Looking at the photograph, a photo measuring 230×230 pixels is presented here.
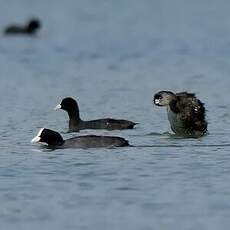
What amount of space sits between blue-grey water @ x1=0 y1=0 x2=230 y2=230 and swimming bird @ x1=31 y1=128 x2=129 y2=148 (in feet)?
0.72

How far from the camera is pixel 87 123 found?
1995 cm

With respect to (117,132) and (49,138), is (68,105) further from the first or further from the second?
(49,138)

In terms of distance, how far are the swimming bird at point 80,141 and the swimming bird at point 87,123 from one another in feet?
7.31

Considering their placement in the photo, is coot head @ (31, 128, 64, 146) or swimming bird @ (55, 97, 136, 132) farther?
swimming bird @ (55, 97, 136, 132)

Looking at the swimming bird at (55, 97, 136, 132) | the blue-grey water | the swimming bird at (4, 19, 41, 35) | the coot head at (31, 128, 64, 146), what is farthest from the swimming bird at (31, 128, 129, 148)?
the swimming bird at (4, 19, 41, 35)

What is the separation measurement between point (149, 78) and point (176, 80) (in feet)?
3.12

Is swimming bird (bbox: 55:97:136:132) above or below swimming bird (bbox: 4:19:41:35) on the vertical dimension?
below

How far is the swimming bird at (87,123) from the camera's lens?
63.4ft

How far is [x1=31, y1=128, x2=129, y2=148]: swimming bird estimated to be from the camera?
1684 cm

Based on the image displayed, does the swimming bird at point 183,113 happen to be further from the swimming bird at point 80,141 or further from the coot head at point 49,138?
the coot head at point 49,138

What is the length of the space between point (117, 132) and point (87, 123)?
2.81 ft

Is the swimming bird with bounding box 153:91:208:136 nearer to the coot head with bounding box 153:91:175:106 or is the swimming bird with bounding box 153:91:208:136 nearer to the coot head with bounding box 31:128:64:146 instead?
the coot head with bounding box 153:91:175:106

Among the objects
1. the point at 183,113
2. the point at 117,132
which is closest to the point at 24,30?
the point at 117,132

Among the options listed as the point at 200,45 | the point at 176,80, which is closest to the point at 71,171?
the point at 176,80
